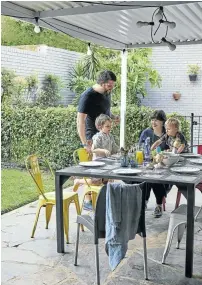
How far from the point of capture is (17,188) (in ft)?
19.1

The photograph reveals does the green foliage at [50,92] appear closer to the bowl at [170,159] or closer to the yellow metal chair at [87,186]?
the yellow metal chair at [87,186]

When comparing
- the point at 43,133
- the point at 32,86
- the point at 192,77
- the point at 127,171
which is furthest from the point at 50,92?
the point at 127,171

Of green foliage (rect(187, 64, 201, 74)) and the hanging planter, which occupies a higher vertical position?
green foliage (rect(187, 64, 201, 74))

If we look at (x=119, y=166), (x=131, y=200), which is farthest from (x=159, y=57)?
(x=131, y=200)

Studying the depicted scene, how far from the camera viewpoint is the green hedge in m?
6.96

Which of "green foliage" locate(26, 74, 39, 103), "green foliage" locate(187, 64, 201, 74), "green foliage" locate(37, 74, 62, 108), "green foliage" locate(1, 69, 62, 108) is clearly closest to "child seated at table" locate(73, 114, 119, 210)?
"green foliage" locate(1, 69, 62, 108)

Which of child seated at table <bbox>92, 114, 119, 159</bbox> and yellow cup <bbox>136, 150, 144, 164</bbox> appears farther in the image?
child seated at table <bbox>92, 114, 119, 159</bbox>

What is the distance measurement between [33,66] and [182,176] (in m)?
5.56

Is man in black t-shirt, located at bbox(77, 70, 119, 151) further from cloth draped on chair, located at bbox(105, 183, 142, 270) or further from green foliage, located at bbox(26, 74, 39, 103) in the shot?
green foliage, located at bbox(26, 74, 39, 103)

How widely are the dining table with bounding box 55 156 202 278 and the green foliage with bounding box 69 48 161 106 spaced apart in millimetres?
5646

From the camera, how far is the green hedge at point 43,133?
696 cm

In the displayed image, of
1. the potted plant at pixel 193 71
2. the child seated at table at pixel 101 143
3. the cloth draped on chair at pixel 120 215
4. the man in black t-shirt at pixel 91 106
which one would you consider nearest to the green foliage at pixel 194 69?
the potted plant at pixel 193 71

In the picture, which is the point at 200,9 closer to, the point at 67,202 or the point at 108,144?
the point at 108,144

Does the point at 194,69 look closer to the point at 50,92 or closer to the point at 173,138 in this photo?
the point at 50,92
